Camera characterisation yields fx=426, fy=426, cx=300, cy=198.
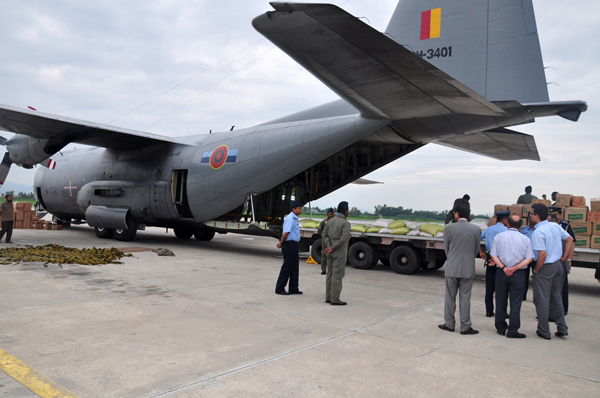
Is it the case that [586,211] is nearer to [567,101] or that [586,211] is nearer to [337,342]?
[567,101]

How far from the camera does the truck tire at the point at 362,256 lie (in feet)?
38.2

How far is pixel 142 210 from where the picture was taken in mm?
16078

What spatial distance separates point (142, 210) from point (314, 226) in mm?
7137

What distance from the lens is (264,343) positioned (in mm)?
5031

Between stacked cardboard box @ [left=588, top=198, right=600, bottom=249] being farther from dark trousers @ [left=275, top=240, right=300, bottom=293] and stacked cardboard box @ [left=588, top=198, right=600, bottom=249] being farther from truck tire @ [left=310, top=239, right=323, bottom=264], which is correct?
truck tire @ [left=310, top=239, right=323, bottom=264]

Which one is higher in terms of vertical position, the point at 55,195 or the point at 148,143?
the point at 148,143

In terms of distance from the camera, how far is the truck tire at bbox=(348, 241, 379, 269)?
1166cm

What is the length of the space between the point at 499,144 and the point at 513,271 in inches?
284

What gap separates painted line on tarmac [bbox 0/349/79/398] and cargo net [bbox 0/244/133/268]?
21.7ft

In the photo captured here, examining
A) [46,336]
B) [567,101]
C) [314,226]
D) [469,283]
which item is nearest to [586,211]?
[567,101]

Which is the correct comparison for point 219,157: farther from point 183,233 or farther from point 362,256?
point 183,233

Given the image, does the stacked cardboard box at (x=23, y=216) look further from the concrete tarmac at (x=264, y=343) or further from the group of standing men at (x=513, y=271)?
the group of standing men at (x=513, y=271)

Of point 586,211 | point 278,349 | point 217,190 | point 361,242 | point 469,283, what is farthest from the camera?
point 217,190

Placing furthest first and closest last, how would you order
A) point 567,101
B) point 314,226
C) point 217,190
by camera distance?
point 217,190 → point 314,226 → point 567,101
